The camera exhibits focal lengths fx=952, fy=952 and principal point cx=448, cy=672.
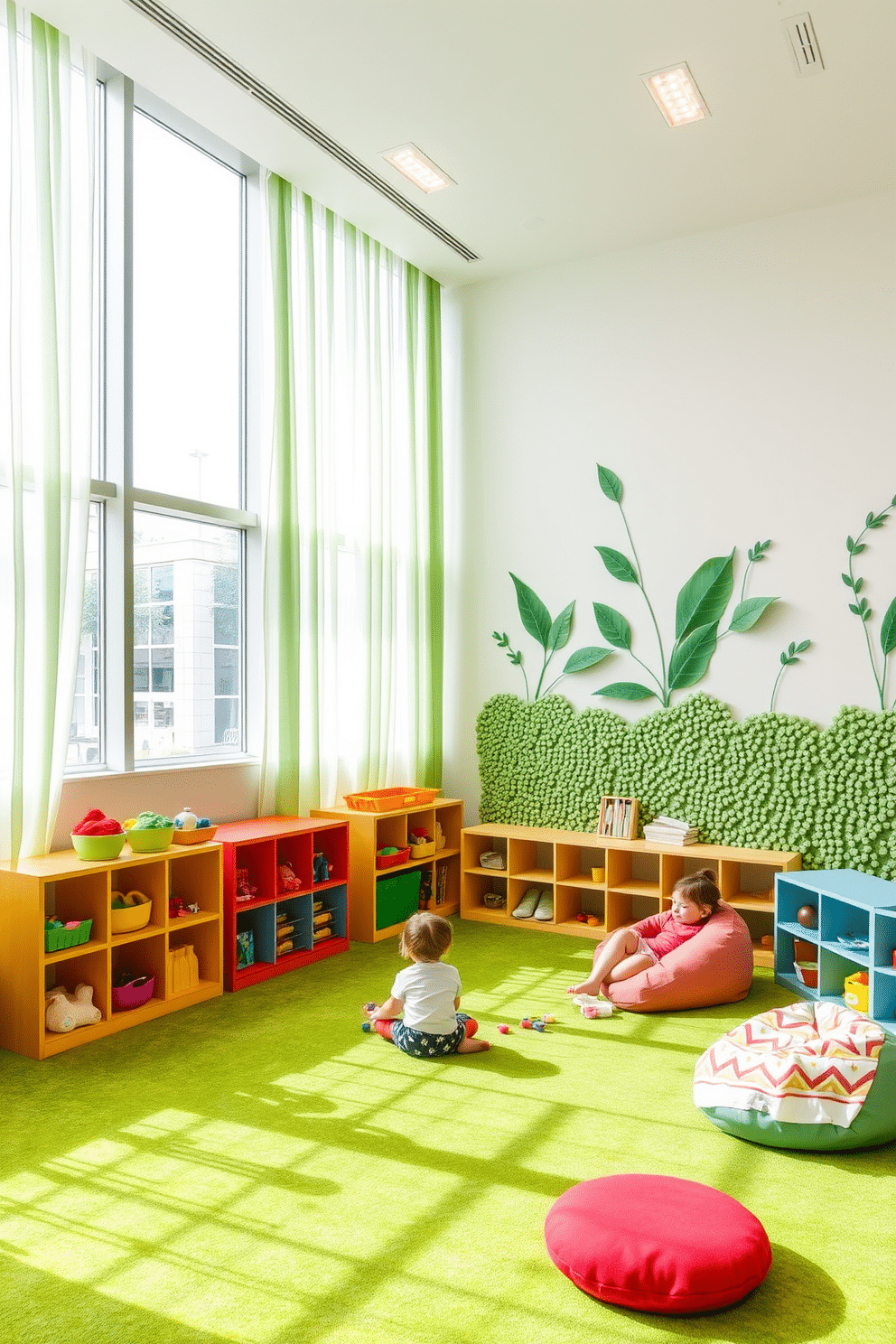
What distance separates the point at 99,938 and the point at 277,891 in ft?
3.63

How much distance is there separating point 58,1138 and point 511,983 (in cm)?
231

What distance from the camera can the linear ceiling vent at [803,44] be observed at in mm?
3986

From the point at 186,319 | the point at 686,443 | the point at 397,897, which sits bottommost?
the point at 397,897

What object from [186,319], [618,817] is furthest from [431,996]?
[186,319]

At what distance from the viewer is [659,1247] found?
2186 millimetres

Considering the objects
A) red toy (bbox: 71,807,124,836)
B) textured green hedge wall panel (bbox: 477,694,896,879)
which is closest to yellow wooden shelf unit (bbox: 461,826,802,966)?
textured green hedge wall panel (bbox: 477,694,896,879)

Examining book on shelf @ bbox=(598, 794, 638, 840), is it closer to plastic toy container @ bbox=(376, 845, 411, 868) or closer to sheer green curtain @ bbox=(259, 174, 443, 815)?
plastic toy container @ bbox=(376, 845, 411, 868)

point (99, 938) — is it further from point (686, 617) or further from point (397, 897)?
point (686, 617)

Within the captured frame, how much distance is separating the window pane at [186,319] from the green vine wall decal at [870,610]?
354 cm

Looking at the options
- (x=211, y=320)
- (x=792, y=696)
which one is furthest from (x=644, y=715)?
(x=211, y=320)

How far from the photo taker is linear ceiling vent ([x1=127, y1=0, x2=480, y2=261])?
13.2 feet

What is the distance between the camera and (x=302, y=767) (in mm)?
5602

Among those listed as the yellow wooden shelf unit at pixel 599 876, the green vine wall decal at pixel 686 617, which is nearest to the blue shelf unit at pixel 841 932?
the yellow wooden shelf unit at pixel 599 876

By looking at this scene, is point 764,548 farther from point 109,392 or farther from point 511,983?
point 109,392
